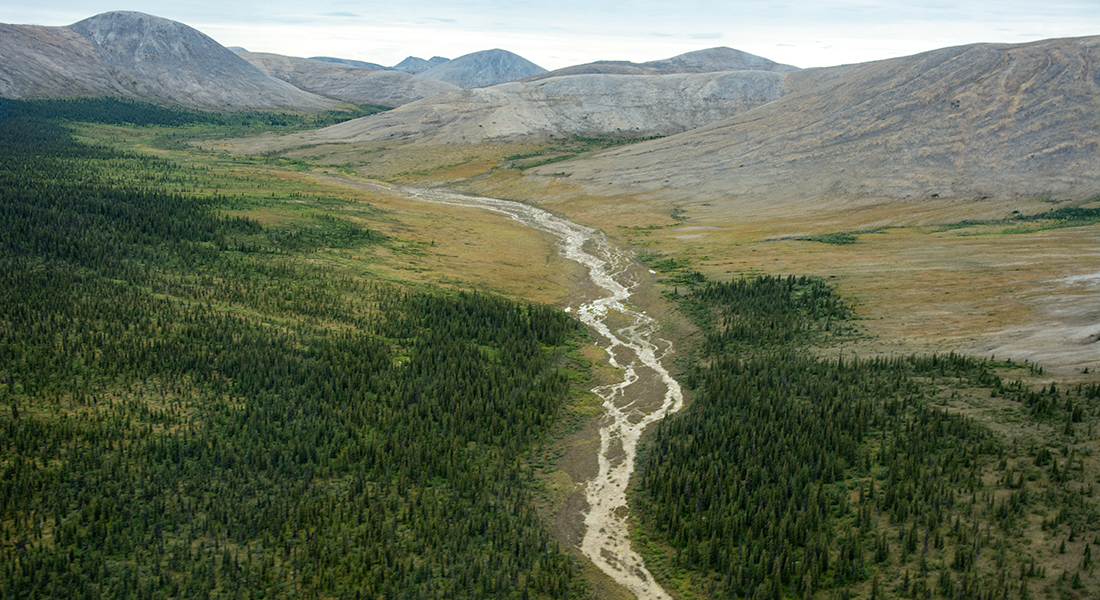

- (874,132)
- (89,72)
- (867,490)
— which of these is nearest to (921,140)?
(874,132)

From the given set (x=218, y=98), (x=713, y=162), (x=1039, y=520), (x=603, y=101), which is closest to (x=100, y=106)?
(x=218, y=98)

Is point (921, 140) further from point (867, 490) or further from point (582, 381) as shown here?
point (867, 490)

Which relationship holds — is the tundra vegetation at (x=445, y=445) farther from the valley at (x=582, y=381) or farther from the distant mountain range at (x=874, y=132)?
the distant mountain range at (x=874, y=132)

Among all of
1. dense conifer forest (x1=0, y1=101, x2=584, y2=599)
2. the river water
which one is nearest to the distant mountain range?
the river water

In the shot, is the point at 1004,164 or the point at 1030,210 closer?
the point at 1030,210

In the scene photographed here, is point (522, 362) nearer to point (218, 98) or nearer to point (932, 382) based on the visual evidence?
point (932, 382)

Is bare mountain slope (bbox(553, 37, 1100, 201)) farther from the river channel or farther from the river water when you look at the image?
the river water

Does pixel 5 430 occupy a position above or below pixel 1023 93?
below
